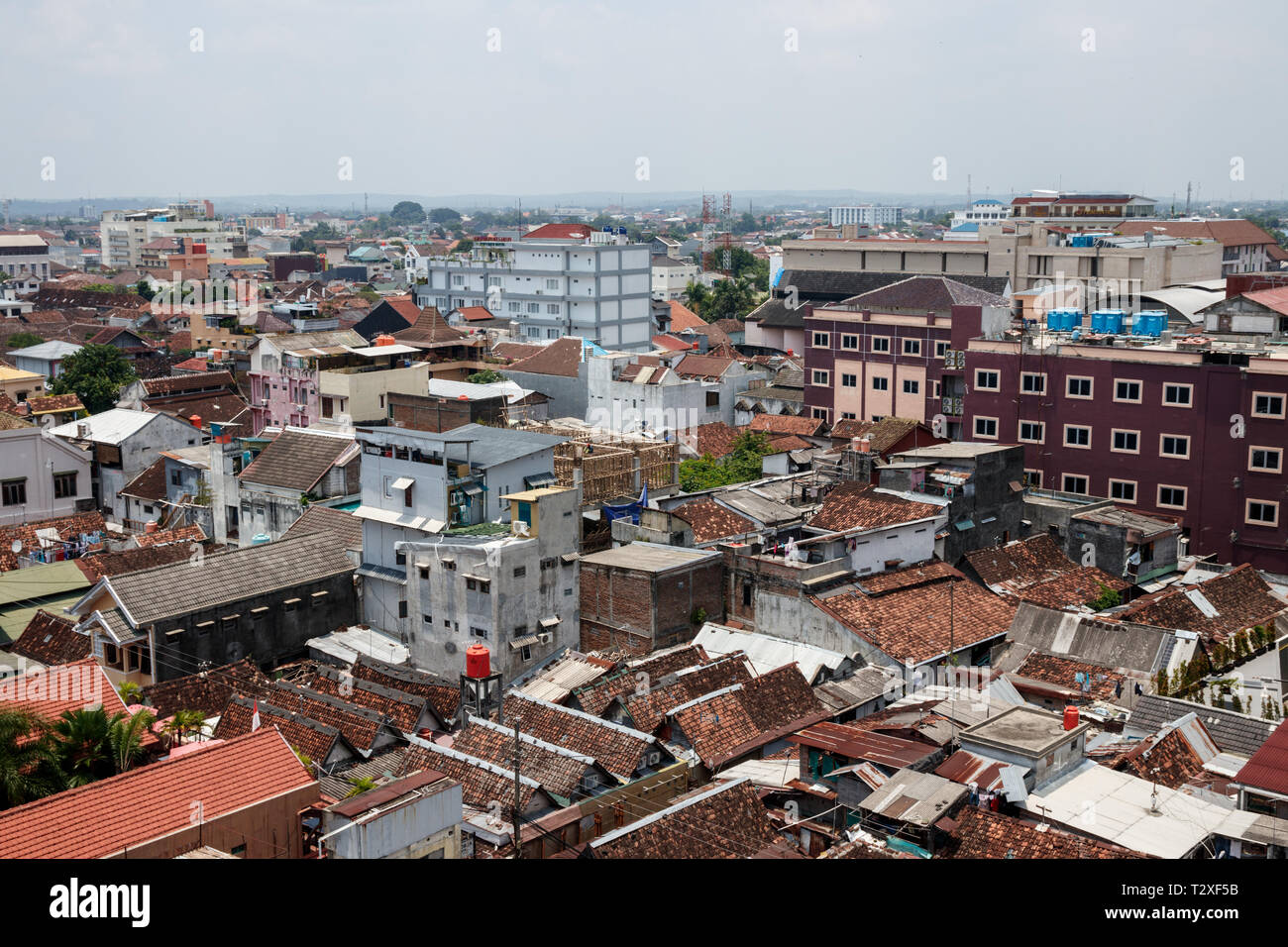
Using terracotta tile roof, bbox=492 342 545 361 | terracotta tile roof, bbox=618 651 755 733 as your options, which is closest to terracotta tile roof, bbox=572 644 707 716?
terracotta tile roof, bbox=618 651 755 733

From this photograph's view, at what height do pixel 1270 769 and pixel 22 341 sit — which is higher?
pixel 22 341

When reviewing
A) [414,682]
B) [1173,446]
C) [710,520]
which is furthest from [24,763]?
[1173,446]

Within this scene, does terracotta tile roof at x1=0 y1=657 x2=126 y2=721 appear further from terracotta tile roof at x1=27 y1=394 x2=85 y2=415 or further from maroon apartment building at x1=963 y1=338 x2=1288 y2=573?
terracotta tile roof at x1=27 y1=394 x2=85 y2=415

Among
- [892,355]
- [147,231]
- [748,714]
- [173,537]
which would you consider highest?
[147,231]

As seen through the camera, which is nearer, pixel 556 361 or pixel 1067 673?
pixel 1067 673

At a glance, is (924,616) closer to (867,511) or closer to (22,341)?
(867,511)

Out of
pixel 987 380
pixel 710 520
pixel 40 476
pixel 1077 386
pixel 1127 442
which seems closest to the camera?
pixel 710 520
